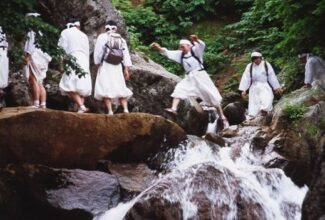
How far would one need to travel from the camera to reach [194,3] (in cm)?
2338

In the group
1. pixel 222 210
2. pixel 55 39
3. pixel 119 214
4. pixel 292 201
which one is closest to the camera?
pixel 55 39

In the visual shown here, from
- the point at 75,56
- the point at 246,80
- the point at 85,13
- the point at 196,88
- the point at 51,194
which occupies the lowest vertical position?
the point at 51,194

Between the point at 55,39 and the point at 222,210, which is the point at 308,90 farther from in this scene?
the point at 55,39

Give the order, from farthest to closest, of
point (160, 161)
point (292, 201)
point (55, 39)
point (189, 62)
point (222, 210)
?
point (189, 62) → point (160, 161) → point (292, 201) → point (222, 210) → point (55, 39)

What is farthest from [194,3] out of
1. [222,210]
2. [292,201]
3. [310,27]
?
[222,210]

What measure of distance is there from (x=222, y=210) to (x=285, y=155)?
3.39 meters

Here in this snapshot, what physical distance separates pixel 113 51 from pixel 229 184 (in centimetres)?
390

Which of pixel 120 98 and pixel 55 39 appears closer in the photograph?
pixel 55 39

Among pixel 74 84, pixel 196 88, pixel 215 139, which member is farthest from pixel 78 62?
pixel 215 139

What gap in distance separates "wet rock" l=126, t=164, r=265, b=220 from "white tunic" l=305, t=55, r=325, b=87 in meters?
5.09

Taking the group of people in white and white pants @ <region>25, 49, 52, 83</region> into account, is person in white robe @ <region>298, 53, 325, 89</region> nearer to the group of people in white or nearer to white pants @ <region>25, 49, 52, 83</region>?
the group of people in white

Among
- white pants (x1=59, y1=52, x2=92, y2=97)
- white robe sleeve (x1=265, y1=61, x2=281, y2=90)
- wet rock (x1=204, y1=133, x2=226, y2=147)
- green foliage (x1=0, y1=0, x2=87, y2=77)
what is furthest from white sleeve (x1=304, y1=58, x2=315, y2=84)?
green foliage (x1=0, y1=0, x2=87, y2=77)

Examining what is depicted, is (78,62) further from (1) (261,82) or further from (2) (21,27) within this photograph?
(1) (261,82)

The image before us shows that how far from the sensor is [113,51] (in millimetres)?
10312
